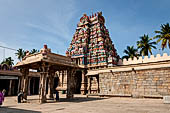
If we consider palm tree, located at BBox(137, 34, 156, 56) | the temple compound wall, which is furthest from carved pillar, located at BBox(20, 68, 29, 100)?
palm tree, located at BBox(137, 34, 156, 56)

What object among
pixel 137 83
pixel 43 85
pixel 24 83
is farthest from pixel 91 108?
pixel 24 83

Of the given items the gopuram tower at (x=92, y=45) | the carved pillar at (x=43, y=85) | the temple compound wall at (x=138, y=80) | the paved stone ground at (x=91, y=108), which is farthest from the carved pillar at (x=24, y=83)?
the gopuram tower at (x=92, y=45)

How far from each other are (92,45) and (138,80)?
19538 mm

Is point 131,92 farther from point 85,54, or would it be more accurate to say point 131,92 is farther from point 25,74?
point 85,54

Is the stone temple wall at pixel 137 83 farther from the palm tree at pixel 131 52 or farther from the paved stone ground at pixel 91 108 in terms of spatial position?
the palm tree at pixel 131 52

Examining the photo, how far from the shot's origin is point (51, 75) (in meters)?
19.1

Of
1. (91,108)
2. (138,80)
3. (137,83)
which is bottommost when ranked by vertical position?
(91,108)

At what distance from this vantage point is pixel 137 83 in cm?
1784

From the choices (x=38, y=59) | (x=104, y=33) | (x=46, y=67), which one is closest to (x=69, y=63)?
(x=46, y=67)

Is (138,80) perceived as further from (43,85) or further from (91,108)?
(43,85)

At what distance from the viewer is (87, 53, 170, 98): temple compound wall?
1617 cm

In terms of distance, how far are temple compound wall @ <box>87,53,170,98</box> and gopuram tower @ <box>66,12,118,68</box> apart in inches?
418

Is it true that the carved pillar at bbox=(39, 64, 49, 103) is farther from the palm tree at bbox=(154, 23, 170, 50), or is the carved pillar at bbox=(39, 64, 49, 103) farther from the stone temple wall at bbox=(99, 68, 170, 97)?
the palm tree at bbox=(154, 23, 170, 50)

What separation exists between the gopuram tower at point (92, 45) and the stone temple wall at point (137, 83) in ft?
35.1
